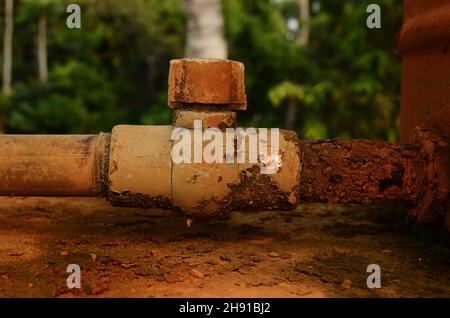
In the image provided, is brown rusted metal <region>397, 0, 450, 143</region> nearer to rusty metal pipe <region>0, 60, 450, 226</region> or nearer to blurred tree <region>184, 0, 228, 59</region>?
rusty metal pipe <region>0, 60, 450, 226</region>

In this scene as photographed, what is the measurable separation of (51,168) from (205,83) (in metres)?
0.70

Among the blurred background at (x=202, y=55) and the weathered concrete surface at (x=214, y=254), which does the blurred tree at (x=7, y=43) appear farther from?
the weathered concrete surface at (x=214, y=254)

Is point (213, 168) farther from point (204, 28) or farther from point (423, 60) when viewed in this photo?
point (204, 28)

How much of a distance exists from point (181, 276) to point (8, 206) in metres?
1.38

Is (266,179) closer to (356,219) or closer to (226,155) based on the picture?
(226,155)

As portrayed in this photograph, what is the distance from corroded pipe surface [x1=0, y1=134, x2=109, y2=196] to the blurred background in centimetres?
268

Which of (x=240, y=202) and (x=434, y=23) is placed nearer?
(x=240, y=202)

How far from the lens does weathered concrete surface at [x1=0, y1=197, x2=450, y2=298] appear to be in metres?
1.49

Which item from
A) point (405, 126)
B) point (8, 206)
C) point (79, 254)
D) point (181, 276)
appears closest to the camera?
point (181, 276)

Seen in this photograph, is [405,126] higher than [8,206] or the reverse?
higher

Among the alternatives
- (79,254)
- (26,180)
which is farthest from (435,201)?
(26,180)

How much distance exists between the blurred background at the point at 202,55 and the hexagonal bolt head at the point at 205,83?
2482 mm

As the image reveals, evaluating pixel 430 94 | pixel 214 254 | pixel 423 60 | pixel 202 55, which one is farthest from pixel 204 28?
pixel 214 254

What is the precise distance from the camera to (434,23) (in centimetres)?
197
